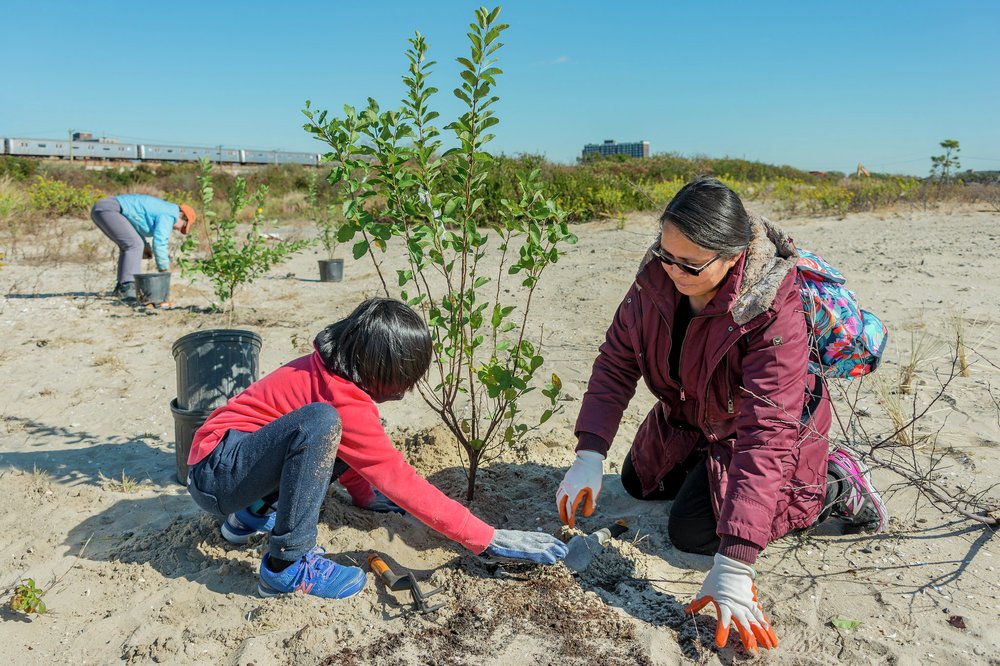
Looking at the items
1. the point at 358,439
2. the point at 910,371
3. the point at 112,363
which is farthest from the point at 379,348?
the point at 112,363

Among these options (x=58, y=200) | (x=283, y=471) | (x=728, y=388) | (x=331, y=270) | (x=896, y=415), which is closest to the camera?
(x=283, y=471)

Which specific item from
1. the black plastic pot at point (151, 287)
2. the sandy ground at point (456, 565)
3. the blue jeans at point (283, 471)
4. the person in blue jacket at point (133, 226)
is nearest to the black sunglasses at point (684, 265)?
the sandy ground at point (456, 565)

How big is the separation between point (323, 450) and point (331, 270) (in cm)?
613

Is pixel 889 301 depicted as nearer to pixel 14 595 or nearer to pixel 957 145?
pixel 14 595

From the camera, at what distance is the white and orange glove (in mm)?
2486

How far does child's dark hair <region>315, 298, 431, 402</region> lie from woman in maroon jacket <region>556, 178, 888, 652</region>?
707 mm

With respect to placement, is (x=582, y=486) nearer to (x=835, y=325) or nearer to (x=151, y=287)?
(x=835, y=325)

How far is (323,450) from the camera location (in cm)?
212

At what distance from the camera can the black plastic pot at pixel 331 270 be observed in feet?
26.2

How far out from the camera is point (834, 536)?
2703 millimetres

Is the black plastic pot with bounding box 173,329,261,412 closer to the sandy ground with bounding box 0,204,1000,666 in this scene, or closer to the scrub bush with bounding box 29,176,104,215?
the sandy ground with bounding box 0,204,1000,666

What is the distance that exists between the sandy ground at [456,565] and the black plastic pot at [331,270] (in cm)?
351

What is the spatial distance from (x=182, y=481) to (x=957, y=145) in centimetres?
1587

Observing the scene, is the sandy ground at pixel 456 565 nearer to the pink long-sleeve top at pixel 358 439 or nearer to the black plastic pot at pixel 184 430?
the black plastic pot at pixel 184 430
